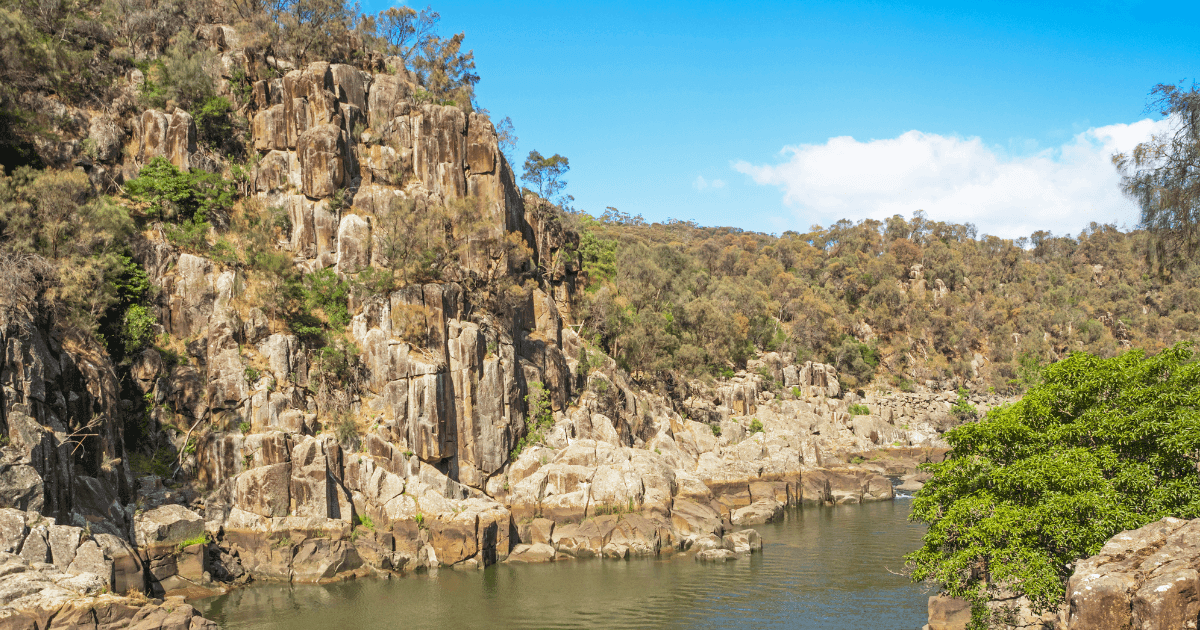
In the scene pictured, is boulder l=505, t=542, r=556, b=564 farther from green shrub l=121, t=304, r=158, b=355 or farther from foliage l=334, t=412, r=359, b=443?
green shrub l=121, t=304, r=158, b=355

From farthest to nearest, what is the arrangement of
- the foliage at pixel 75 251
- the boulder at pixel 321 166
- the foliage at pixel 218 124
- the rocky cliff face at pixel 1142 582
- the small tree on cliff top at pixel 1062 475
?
the foliage at pixel 218 124 < the boulder at pixel 321 166 < the foliage at pixel 75 251 < the small tree on cliff top at pixel 1062 475 < the rocky cliff face at pixel 1142 582

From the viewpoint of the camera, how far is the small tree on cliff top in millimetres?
16844

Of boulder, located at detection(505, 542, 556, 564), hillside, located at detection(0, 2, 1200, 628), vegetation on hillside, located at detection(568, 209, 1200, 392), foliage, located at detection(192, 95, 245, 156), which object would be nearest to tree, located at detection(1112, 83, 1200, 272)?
hillside, located at detection(0, 2, 1200, 628)

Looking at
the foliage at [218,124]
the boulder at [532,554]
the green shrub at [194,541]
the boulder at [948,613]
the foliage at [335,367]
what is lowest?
the boulder at [532,554]

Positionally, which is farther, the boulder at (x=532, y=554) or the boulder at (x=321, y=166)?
the boulder at (x=321, y=166)

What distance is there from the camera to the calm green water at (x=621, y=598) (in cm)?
2830

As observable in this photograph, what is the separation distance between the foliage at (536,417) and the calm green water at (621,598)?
9.11 meters

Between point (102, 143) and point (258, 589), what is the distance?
29672mm

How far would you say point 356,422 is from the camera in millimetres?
39812

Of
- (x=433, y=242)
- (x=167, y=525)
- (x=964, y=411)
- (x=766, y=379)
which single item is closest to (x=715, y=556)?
(x=433, y=242)

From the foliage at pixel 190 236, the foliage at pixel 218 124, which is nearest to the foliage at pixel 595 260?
the foliage at pixel 218 124

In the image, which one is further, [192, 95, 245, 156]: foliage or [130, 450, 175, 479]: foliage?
[192, 95, 245, 156]: foliage

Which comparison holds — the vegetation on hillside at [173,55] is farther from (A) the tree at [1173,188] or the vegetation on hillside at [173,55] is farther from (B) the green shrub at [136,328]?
(A) the tree at [1173,188]

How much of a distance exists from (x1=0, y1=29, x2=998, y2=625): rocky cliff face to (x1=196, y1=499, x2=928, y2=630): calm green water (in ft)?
6.26
